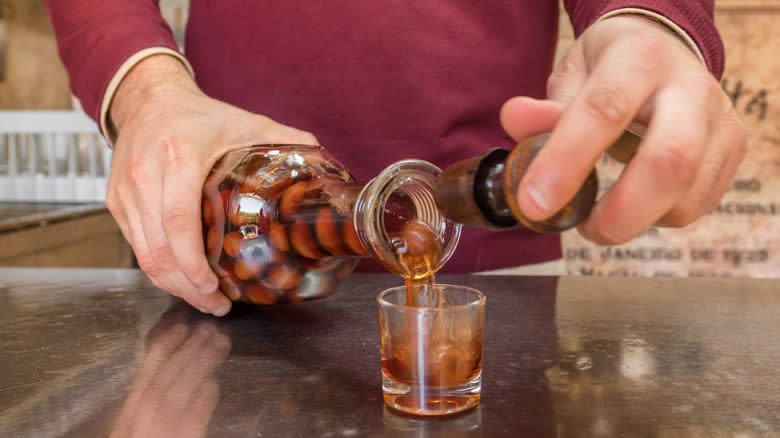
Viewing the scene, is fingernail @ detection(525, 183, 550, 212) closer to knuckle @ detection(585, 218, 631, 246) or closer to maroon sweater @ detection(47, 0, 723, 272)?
knuckle @ detection(585, 218, 631, 246)

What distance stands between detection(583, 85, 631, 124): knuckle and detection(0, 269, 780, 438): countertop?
8.2 inches

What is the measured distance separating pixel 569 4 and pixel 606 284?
1.22 feet

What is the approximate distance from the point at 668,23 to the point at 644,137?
208mm

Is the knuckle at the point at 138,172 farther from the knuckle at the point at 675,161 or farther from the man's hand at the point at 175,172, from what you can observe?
the knuckle at the point at 675,161

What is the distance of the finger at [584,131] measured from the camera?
0.43 meters

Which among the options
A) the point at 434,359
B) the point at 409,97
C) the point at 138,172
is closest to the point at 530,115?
the point at 434,359

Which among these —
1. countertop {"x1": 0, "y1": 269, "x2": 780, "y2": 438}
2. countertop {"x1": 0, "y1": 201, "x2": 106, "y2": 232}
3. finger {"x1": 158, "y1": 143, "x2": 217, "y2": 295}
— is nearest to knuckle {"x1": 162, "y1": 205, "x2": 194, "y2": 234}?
finger {"x1": 158, "y1": 143, "x2": 217, "y2": 295}

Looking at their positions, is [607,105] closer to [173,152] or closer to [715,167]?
[715,167]

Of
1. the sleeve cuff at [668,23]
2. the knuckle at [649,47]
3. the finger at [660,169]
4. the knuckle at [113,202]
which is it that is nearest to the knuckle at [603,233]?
the finger at [660,169]

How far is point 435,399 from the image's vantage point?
21.2 inches

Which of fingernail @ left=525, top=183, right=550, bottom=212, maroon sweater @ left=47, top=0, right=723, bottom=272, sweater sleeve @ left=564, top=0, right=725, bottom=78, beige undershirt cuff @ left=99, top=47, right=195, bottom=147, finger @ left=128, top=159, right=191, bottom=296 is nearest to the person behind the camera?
fingernail @ left=525, top=183, right=550, bottom=212

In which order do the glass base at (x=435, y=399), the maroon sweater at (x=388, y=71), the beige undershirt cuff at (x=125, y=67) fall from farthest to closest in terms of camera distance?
1. the maroon sweater at (x=388, y=71)
2. the beige undershirt cuff at (x=125, y=67)
3. the glass base at (x=435, y=399)

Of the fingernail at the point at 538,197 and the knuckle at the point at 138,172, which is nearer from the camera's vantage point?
the fingernail at the point at 538,197

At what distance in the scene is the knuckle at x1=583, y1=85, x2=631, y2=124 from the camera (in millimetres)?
457
